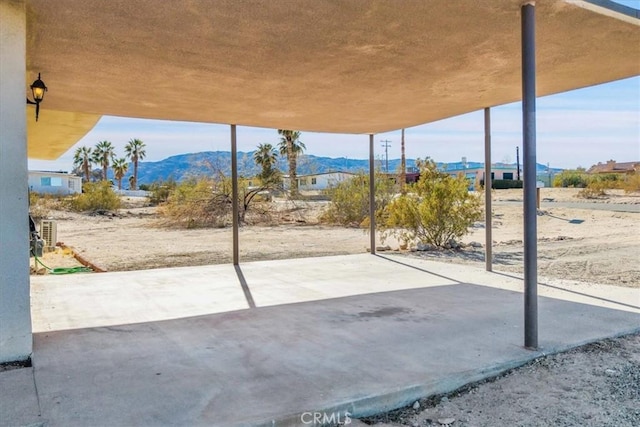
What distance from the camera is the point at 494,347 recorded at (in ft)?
11.0

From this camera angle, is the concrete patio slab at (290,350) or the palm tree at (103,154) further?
the palm tree at (103,154)

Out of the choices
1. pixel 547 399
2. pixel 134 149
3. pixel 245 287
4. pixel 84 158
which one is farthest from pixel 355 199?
pixel 84 158

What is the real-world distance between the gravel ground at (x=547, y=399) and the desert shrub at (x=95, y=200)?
2527cm

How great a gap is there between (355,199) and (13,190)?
15.0 meters

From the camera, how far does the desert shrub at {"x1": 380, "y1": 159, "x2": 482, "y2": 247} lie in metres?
9.95

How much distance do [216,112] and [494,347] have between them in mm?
4987

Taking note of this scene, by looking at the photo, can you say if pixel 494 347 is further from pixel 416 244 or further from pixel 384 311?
pixel 416 244

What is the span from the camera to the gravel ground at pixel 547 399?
2.39 m

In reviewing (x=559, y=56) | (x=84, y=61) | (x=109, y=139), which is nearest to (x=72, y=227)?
(x=84, y=61)

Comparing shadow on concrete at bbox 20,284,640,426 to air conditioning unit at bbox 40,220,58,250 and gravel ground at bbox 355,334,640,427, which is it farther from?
air conditioning unit at bbox 40,220,58,250

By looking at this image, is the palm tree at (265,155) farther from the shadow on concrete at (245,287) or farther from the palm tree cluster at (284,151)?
the shadow on concrete at (245,287)

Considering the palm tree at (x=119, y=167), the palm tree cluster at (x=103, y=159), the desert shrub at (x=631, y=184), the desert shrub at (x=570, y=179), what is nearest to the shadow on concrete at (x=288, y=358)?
the desert shrub at (x=631, y=184)

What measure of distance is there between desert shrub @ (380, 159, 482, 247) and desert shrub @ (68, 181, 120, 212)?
1943cm

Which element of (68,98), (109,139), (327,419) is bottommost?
(327,419)
